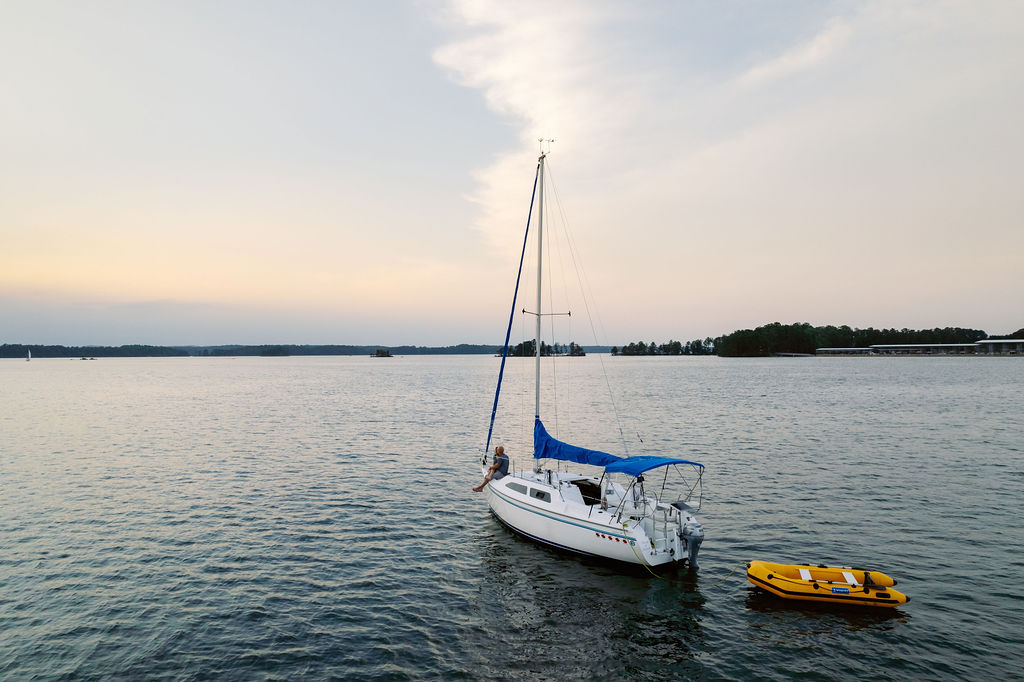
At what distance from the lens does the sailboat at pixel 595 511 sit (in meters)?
18.5

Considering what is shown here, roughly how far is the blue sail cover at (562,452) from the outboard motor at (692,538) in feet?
13.4

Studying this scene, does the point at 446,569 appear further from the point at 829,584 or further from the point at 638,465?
the point at 829,584

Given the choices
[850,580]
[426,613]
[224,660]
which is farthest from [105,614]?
[850,580]

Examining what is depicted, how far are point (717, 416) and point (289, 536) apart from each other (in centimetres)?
5056

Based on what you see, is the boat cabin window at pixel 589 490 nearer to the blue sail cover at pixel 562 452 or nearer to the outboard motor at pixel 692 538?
the blue sail cover at pixel 562 452

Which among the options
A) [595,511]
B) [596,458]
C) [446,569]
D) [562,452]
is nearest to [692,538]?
[595,511]

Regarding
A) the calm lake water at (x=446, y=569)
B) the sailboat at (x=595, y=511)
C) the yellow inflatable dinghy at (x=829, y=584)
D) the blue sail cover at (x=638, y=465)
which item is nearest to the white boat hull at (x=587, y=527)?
the sailboat at (x=595, y=511)

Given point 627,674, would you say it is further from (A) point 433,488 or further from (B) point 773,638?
(A) point 433,488

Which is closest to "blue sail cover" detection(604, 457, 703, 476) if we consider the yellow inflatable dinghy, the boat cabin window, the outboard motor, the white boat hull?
the white boat hull

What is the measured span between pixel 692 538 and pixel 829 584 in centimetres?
411

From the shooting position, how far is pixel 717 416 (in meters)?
61.1

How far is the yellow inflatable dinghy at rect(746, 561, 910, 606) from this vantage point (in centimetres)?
1603

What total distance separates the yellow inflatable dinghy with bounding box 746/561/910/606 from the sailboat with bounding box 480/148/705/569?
2.37m

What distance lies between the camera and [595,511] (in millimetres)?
19625
